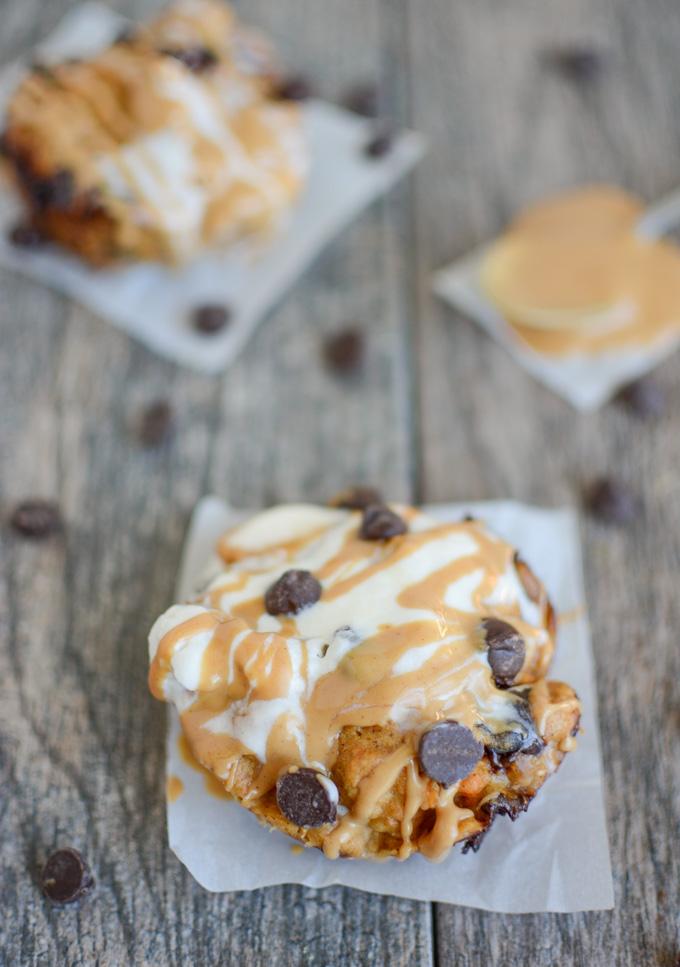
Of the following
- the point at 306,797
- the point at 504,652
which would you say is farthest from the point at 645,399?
the point at 306,797

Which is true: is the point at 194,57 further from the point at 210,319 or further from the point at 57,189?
the point at 210,319

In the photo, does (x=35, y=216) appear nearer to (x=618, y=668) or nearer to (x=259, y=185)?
(x=259, y=185)

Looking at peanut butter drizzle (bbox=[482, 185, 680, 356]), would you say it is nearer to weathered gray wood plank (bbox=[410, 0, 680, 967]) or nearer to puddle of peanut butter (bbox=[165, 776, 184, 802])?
weathered gray wood plank (bbox=[410, 0, 680, 967])

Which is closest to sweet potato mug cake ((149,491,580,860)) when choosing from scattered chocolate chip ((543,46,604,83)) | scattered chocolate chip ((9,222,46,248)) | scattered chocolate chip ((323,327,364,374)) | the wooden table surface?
the wooden table surface

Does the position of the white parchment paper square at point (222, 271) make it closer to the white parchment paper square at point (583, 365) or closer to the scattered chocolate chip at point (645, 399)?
the white parchment paper square at point (583, 365)

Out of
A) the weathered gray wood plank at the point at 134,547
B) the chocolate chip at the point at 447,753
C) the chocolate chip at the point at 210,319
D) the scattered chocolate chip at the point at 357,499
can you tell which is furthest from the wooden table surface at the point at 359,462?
the chocolate chip at the point at 447,753

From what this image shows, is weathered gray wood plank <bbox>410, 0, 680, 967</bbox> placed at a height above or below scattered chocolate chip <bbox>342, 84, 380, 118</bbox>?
below
